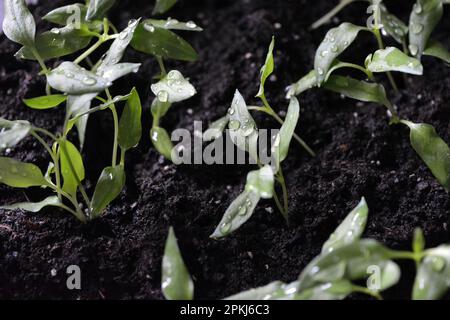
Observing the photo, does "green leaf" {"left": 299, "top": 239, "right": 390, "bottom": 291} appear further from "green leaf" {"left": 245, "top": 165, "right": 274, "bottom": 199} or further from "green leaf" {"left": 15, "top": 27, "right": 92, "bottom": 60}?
"green leaf" {"left": 15, "top": 27, "right": 92, "bottom": 60}

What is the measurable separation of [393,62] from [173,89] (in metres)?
0.34

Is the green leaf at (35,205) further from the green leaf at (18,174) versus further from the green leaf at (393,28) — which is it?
the green leaf at (393,28)

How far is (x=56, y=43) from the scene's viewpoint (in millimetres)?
1058

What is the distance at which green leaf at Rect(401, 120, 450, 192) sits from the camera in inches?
39.6

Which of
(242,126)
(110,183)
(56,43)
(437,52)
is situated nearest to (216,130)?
(242,126)

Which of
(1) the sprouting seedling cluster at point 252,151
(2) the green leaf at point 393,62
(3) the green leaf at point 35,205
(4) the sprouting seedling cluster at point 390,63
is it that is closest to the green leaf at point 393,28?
(4) the sprouting seedling cluster at point 390,63

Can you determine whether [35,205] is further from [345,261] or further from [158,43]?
[345,261]

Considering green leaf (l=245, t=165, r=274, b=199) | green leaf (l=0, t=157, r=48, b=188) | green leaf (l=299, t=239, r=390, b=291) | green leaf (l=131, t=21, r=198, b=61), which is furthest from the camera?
green leaf (l=131, t=21, r=198, b=61)

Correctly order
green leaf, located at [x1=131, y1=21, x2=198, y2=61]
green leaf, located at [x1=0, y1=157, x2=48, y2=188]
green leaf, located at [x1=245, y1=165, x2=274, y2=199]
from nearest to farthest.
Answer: green leaf, located at [x1=245, y1=165, x2=274, y2=199] → green leaf, located at [x1=0, y1=157, x2=48, y2=188] → green leaf, located at [x1=131, y1=21, x2=198, y2=61]

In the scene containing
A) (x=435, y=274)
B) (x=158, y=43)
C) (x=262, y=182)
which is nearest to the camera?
(x=435, y=274)

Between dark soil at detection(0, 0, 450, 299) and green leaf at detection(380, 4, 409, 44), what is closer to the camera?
dark soil at detection(0, 0, 450, 299)

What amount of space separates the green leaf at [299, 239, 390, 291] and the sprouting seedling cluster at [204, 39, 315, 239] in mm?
132

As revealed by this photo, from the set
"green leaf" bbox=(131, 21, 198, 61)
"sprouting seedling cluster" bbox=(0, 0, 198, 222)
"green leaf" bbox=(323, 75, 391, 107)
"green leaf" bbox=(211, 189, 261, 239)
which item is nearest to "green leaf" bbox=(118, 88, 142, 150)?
"sprouting seedling cluster" bbox=(0, 0, 198, 222)

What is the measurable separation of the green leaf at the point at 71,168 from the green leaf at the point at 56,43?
165mm
